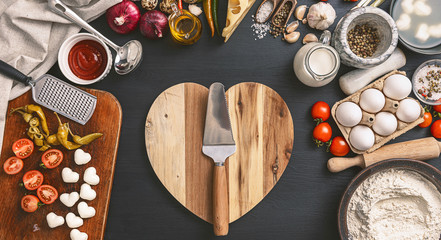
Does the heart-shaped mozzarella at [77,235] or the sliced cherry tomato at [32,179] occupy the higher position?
the sliced cherry tomato at [32,179]

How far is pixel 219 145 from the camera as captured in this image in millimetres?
997

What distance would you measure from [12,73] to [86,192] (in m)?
0.45

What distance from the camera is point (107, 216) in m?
1.04

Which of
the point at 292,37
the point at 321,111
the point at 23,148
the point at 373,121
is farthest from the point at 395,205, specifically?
the point at 23,148

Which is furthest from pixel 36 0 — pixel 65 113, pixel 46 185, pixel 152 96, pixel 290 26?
pixel 290 26

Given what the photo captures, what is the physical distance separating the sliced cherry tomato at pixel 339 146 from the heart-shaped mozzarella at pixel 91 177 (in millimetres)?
806

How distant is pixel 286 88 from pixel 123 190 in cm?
68

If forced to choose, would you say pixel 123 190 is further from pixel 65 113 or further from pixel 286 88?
pixel 286 88

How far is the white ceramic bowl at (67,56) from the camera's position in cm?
96

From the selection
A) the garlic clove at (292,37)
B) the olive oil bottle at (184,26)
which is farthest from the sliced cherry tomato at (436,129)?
the olive oil bottle at (184,26)

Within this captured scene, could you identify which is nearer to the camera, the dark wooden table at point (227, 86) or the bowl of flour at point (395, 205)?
the bowl of flour at point (395, 205)

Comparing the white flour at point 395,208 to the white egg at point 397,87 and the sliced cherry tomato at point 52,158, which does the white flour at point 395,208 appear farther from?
the sliced cherry tomato at point 52,158

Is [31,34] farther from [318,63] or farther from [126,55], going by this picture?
[318,63]

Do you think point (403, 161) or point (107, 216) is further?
point (107, 216)
